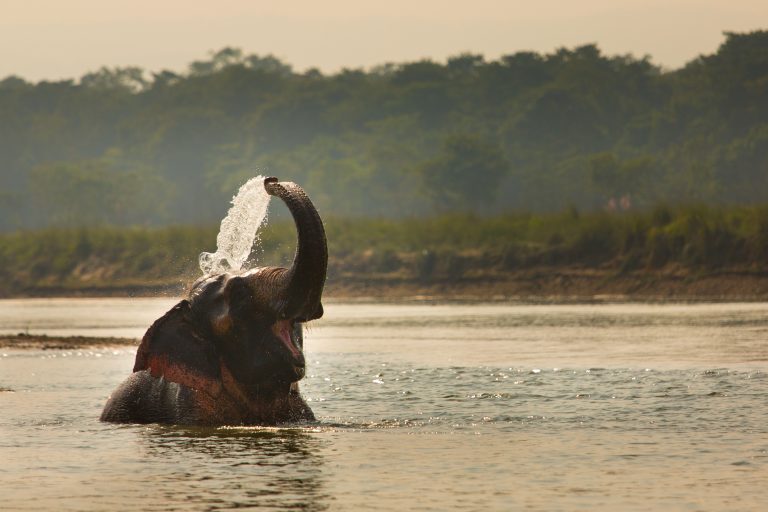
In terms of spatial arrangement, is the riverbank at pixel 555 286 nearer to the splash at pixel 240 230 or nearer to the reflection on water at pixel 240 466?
the splash at pixel 240 230

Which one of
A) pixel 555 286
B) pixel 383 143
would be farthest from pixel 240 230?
pixel 383 143

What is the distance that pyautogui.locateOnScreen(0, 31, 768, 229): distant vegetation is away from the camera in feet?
330

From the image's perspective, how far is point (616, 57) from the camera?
443 feet

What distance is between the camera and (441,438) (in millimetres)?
13977

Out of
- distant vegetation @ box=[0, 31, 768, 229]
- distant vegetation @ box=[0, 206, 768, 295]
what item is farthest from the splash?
distant vegetation @ box=[0, 31, 768, 229]

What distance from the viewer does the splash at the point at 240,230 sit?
44.6 ft

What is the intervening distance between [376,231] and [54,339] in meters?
33.1

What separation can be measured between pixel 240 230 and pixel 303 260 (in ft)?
6.29

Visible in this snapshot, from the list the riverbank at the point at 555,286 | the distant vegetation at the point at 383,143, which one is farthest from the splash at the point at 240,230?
the distant vegetation at the point at 383,143

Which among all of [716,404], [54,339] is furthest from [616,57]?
[716,404]

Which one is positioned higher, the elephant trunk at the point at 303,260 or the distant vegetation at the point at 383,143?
the distant vegetation at the point at 383,143

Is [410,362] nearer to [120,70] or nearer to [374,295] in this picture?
[374,295]

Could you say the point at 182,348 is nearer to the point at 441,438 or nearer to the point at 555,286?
the point at 441,438

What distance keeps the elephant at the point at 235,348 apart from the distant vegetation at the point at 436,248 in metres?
30.9
